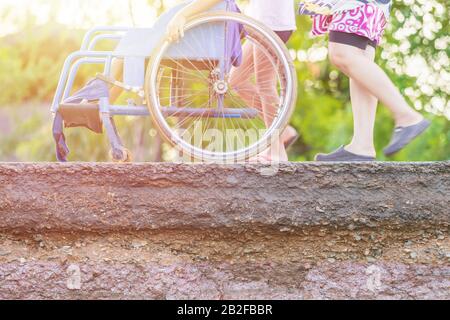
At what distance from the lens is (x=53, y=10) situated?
11297mm

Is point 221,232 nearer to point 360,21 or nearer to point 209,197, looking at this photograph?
point 209,197

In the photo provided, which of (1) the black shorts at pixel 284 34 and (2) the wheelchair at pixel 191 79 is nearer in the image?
(2) the wheelchair at pixel 191 79

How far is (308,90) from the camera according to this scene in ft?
49.8

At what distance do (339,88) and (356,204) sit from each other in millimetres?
12967

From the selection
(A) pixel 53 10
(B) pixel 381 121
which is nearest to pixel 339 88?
(B) pixel 381 121

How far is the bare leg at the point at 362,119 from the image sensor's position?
347 centimetres

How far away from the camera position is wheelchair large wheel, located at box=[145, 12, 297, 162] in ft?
10.9

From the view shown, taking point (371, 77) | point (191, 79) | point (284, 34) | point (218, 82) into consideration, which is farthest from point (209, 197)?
point (284, 34)

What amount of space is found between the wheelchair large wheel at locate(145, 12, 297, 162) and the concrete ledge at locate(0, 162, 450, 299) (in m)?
0.53

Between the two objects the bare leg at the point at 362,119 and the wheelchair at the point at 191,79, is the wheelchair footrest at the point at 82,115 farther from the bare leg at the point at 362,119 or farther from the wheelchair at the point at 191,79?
the bare leg at the point at 362,119

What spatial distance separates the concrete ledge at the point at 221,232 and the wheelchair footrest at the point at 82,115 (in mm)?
654

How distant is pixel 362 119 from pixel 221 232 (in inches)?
39.7

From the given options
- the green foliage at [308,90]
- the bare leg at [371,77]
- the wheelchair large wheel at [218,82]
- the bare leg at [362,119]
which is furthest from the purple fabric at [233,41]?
the green foliage at [308,90]
